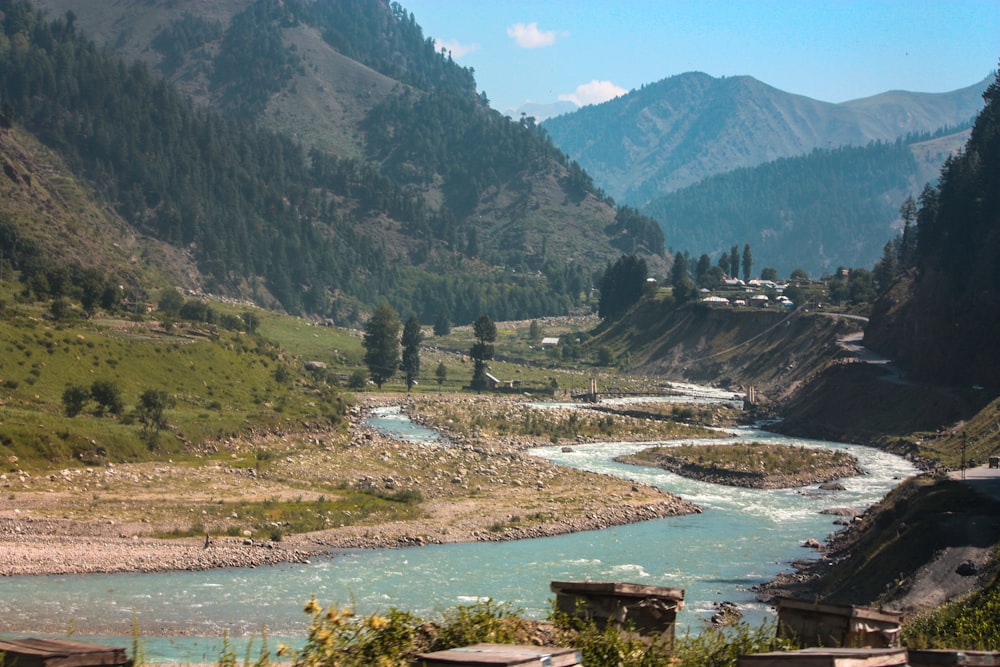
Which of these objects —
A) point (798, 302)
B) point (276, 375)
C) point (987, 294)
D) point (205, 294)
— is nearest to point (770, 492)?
point (987, 294)

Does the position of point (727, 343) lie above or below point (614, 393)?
above

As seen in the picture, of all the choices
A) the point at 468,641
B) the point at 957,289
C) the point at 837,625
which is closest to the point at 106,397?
the point at 837,625

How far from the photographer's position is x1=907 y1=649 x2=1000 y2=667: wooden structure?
1365 cm

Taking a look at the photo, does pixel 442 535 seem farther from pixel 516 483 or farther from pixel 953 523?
pixel 953 523

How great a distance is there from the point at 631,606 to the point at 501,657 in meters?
4.19

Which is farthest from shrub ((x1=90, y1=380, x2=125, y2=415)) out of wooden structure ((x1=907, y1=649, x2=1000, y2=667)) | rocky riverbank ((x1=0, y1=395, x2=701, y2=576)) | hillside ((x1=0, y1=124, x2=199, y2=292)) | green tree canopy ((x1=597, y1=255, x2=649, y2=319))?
green tree canopy ((x1=597, y1=255, x2=649, y2=319))

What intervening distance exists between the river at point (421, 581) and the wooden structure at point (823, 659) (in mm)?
16744

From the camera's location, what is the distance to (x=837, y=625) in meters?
15.4

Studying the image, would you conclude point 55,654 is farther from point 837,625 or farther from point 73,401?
point 73,401

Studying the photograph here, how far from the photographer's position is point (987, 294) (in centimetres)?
9719

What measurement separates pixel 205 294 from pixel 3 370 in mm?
120212

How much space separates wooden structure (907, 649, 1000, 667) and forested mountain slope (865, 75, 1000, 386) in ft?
279

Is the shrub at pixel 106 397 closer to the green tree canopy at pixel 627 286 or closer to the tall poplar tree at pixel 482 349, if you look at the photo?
the tall poplar tree at pixel 482 349

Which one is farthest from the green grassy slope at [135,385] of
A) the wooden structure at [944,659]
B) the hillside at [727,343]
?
the hillside at [727,343]
